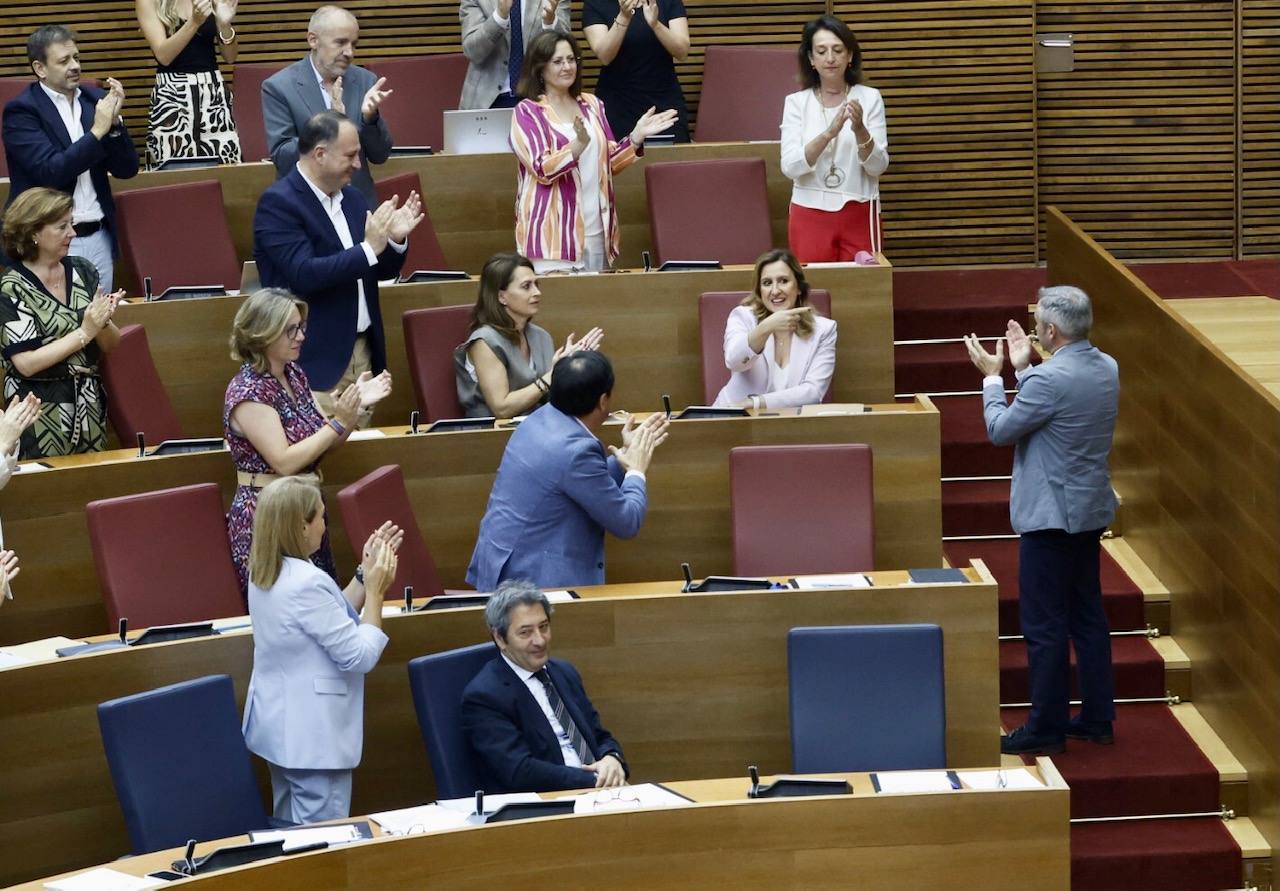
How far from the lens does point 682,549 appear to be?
4262 millimetres

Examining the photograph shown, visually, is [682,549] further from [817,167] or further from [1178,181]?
[1178,181]

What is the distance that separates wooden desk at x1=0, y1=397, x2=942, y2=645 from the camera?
12.9ft

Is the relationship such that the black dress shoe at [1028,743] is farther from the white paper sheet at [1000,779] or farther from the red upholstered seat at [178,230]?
the red upholstered seat at [178,230]

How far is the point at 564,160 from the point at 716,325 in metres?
0.59

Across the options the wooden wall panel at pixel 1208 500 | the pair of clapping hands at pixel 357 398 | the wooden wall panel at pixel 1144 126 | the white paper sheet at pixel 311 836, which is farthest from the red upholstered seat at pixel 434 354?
the wooden wall panel at pixel 1144 126

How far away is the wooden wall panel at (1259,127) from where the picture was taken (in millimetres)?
6344

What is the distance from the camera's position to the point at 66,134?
4.77 meters

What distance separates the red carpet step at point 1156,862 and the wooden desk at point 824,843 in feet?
2.85

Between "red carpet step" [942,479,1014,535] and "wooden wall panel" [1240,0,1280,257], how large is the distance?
211 centimetres

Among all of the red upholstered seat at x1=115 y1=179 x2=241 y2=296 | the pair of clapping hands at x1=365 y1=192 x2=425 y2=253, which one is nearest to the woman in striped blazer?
the pair of clapping hands at x1=365 y1=192 x2=425 y2=253

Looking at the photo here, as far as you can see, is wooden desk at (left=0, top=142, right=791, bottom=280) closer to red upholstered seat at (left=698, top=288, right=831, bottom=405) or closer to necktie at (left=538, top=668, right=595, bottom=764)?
red upholstered seat at (left=698, top=288, right=831, bottom=405)

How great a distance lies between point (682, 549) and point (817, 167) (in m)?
A: 1.34

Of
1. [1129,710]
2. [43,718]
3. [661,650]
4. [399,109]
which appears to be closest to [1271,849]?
[1129,710]

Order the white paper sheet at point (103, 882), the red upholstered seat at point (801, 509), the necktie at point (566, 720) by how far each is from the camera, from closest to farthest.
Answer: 1. the white paper sheet at point (103, 882)
2. the necktie at point (566, 720)
3. the red upholstered seat at point (801, 509)
